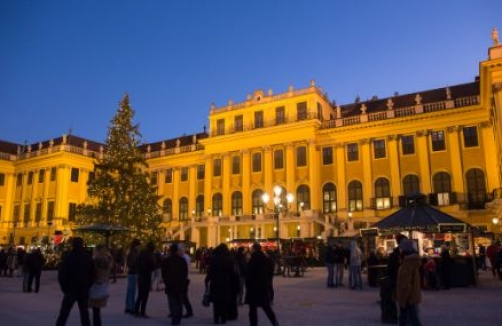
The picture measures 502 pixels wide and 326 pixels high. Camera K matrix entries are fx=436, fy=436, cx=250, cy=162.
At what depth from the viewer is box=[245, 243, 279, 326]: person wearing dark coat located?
7695mm

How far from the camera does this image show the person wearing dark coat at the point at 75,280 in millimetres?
7125

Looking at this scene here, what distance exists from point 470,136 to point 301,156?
50.7ft

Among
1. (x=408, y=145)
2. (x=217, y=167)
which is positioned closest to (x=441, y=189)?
(x=408, y=145)

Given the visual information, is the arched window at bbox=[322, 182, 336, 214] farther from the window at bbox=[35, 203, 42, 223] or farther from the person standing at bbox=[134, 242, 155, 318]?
the window at bbox=[35, 203, 42, 223]

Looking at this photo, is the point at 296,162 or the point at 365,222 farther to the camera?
the point at 296,162

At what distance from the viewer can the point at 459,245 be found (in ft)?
63.1

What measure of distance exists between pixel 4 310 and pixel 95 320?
5335 millimetres

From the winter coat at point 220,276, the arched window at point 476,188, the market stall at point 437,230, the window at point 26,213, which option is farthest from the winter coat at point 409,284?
the window at point 26,213

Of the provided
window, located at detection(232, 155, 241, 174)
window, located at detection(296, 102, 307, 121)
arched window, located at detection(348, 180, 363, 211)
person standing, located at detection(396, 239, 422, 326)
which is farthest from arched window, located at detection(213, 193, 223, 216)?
person standing, located at detection(396, 239, 422, 326)

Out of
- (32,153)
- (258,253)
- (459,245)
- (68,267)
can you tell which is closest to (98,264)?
(68,267)

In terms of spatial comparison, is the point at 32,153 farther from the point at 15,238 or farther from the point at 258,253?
the point at 258,253

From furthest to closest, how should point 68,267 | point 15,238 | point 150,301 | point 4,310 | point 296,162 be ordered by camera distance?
point 15,238 < point 296,162 < point 150,301 < point 4,310 < point 68,267

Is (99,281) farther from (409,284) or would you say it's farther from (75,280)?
(409,284)

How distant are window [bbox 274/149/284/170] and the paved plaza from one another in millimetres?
29681
